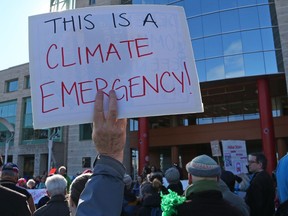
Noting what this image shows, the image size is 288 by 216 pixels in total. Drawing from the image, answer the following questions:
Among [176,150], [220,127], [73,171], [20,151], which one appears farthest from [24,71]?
[220,127]

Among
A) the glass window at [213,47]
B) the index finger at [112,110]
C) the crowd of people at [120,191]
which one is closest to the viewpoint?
the crowd of people at [120,191]

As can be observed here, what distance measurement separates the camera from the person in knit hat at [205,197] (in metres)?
2.27

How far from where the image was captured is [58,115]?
1.79 meters

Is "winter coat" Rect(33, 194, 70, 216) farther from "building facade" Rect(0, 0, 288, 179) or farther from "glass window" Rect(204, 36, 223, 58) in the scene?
"glass window" Rect(204, 36, 223, 58)

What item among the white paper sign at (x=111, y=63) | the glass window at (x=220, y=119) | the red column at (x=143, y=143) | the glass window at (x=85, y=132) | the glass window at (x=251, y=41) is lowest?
the white paper sign at (x=111, y=63)

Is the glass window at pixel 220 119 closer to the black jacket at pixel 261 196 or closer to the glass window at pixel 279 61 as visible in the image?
the glass window at pixel 279 61

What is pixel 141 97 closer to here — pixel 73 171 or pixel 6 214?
pixel 6 214

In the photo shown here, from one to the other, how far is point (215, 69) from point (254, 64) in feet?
9.30

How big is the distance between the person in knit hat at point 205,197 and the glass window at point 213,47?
2294cm

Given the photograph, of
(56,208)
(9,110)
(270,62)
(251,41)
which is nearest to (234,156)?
(56,208)

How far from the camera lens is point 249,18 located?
2414 centimetres

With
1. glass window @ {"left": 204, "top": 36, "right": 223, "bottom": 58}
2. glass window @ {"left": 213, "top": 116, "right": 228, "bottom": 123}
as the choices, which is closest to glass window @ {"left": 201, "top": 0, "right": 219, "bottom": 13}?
→ glass window @ {"left": 204, "top": 36, "right": 223, "bottom": 58}

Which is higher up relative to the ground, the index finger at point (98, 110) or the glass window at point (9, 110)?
the glass window at point (9, 110)

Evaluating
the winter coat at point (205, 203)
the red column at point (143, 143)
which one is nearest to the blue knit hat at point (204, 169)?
the winter coat at point (205, 203)
